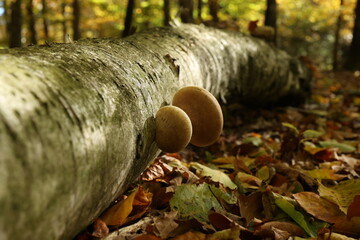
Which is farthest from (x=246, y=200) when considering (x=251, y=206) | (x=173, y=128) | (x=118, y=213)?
(x=118, y=213)

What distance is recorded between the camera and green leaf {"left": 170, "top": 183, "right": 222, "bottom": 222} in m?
1.81

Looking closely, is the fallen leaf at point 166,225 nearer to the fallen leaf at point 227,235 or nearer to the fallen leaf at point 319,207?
the fallen leaf at point 227,235

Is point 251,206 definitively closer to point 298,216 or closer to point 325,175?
point 298,216

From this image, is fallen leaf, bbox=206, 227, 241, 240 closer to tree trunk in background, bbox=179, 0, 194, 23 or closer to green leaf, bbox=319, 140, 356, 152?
green leaf, bbox=319, 140, 356, 152

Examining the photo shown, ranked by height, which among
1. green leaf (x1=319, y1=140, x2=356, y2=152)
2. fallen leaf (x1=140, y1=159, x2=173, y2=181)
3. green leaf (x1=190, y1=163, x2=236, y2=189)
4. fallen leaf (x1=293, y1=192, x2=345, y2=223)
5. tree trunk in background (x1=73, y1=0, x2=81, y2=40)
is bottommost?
green leaf (x1=319, y1=140, x2=356, y2=152)

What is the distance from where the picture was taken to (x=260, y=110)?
5543mm

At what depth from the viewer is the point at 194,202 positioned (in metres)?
1.89

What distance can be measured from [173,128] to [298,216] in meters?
0.90

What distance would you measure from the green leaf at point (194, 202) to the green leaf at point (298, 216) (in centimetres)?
38

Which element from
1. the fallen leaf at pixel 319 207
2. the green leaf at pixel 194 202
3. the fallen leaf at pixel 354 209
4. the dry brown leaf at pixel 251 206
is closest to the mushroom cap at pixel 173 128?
the green leaf at pixel 194 202

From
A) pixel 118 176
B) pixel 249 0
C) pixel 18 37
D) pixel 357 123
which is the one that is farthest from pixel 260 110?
pixel 249 0

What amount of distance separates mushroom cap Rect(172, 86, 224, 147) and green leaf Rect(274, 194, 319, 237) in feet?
1.96

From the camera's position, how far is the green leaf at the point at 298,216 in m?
1.80

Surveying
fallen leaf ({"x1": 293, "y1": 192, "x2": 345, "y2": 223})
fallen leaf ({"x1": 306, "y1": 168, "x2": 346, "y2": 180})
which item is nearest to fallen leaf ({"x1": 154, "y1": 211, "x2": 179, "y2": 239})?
fallen leaf ({"x1": 293, "y1": 192, "x2": 345, "y2": 223})
